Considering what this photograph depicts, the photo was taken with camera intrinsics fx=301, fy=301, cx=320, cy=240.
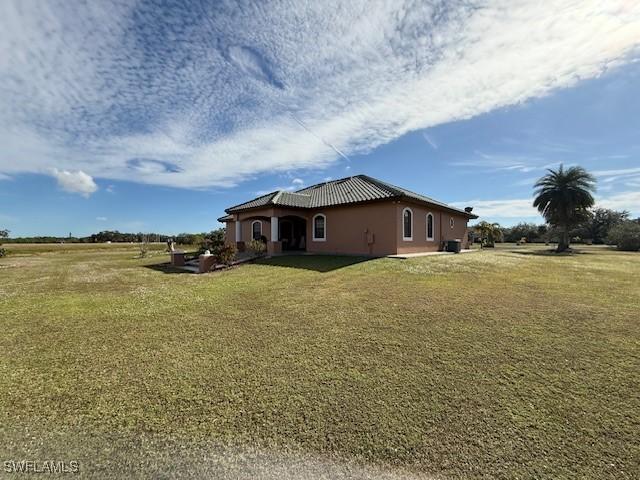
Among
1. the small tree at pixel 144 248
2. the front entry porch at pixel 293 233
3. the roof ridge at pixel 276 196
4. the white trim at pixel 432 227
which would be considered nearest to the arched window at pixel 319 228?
the front entry porch at pixel 293 233

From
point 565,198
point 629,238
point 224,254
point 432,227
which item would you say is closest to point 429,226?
point 432,227

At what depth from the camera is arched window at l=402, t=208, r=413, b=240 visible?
16.2 meters

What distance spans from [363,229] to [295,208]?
4.27m

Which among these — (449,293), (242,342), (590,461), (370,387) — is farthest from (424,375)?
(449,293)

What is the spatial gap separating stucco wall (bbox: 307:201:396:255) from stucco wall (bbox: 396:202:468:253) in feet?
1.76

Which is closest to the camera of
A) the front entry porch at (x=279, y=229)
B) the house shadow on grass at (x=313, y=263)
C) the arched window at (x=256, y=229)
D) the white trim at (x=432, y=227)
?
the house shadow on grass at (x=313, y=263)

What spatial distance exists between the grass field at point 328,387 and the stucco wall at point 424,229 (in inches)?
347

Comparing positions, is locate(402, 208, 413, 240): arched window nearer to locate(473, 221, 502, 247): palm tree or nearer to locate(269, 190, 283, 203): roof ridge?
locate(269, 190, 283, 203): roof ridge

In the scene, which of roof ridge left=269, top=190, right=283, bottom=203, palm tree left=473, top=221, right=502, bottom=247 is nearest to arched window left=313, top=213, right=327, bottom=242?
roof ridge left=269, top=190, right=283, bottom=203

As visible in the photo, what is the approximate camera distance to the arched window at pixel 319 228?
1836 centimetres

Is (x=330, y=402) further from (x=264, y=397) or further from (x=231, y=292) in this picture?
(x=231, y=292)
